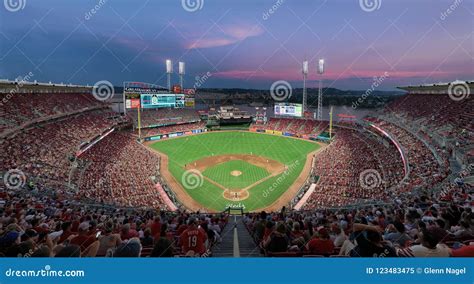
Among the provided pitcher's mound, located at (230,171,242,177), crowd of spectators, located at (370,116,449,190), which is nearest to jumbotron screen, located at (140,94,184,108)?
pitcher's mound, located at (230,171,242,177)

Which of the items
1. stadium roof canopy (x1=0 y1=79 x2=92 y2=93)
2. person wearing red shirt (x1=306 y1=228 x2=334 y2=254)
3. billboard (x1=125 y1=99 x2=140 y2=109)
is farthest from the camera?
billboard (x1=125 y1=99 x2=140 y2=109)

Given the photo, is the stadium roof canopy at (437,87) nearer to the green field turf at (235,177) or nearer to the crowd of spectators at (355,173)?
the crowd of spectators at (355,173)

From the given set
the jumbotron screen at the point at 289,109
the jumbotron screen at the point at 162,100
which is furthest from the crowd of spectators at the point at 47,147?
the jumbotron screen at the point at 289,109

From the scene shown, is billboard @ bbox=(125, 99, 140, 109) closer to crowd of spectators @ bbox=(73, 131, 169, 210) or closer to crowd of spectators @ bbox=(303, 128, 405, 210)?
crowd of spectators @ bbox=(73, 131, 169, 210)

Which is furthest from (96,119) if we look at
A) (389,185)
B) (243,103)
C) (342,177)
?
(243,103)

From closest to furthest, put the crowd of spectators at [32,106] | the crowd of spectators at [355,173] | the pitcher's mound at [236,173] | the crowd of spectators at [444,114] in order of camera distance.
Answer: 1. the crowd of spectators at [355,173]
2. the crowd of spectators at [444,114]
3. the crowd of spectators at [32,106]
4. the pitcher's mound at [236,173]

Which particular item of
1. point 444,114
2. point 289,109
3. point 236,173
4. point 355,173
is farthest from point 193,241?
point 289,109

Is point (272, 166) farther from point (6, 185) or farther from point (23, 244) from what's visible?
point (23, 244)
